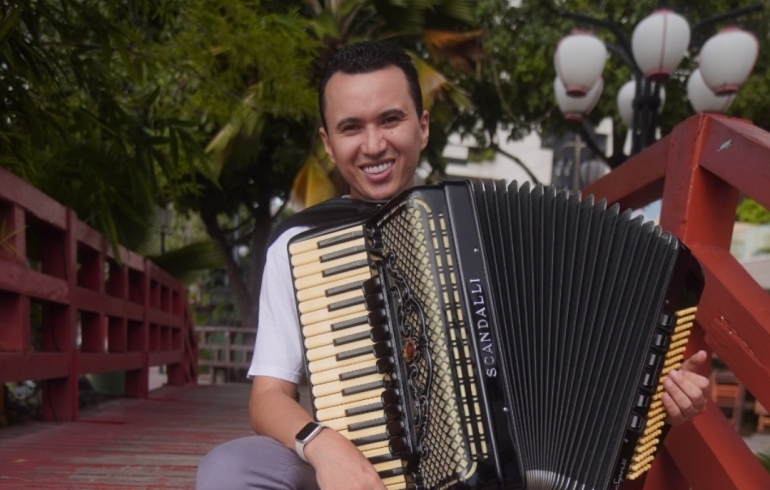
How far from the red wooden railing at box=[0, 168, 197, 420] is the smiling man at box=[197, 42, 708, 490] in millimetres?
1692

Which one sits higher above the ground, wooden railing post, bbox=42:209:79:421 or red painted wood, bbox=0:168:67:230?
red painted wood, bbox=0:168:67:230

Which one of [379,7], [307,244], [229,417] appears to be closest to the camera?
[307,244]

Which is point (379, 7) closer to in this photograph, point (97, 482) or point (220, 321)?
point (97, 482)

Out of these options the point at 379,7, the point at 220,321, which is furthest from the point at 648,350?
the point at 220,321

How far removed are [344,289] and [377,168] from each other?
403 mm

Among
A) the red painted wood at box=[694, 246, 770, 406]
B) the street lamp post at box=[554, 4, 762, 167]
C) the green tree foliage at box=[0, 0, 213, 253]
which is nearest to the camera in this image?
the red painted wood at box=[694, 246, 770, 406]

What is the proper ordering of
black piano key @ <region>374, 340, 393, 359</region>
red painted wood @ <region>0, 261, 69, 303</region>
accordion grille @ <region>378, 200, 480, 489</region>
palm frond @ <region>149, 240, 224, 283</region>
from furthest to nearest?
1. palm frond @ <region>149, 240, 224, 283</region>
2. red painted wood @ <region>0, 261, 69, 303</region>
3. black piano key @ <region>374, 340, 393, 359</region>
4. accordion grille @ <region>378, 200, 480, 489</region>

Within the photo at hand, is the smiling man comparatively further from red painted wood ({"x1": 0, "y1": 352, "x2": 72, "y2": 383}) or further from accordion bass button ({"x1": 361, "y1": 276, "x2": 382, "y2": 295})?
red painted wood ({"x1": 0, "y1": 352, "x2": 72, "y2": 383})

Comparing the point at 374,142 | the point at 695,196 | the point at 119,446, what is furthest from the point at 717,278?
the point at 119,446

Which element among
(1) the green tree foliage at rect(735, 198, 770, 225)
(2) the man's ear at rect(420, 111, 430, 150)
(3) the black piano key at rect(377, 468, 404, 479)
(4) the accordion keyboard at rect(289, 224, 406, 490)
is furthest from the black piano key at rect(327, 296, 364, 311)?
(1) the green tree foliage at rect(735, 198, 770, 225)

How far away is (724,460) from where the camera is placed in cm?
209

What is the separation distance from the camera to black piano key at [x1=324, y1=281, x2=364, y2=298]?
5.61 feet

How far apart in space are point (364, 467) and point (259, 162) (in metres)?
11.3

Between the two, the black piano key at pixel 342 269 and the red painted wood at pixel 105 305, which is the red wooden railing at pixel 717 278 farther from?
the red painted wood at pixel 105 305
